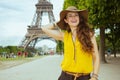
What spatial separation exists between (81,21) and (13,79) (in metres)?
11.7

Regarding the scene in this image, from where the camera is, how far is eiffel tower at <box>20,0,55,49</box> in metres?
84.6

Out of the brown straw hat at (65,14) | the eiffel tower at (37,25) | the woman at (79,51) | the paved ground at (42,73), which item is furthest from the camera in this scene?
the eiffel tower at (37,25)

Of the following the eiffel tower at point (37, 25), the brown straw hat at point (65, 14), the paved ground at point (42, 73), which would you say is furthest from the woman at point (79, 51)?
the eiffel tower at point (37, 25)

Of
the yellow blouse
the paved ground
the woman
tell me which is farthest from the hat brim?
the paved ground

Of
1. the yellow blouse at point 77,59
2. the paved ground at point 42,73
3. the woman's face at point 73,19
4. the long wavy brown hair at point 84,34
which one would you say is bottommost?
the paved ground at point 42,73

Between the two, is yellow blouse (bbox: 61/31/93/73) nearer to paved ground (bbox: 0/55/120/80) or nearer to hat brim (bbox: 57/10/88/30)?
hat brim (bbox: 57/10/88/30)

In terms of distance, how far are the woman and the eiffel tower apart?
7891 cm

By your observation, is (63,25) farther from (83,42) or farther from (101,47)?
(101,47)

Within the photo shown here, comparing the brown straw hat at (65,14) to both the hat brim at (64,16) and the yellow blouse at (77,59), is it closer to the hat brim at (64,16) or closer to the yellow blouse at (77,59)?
the hat brim at (64,16)

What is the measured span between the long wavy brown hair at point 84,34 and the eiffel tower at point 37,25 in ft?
259

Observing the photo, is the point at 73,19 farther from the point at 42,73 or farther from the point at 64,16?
the point at 42,73

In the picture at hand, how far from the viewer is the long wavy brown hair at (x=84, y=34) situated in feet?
15.6

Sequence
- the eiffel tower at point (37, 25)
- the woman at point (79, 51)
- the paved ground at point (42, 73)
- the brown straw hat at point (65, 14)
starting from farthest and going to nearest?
the eiffel tower at point (37, 25) → the paved ground at point (42, 73) → the brown straw hat at point (65, 14) → the woman at point (79, 51)

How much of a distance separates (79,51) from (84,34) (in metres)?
0.22
